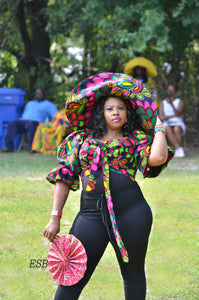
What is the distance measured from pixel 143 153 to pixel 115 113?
0.87ft

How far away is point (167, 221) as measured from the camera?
17.2 ft

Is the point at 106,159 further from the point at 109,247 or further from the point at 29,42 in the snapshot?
the point at 29,42

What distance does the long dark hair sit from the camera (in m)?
2.80

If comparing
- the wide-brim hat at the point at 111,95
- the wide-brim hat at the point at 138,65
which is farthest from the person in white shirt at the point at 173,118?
the wide-brim hat at the point at 111,95

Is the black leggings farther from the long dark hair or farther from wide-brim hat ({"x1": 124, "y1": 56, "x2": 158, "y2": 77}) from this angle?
wide-brim hat ({"x1": 124, "y1": 56, "x2": 158, "y2": 77})

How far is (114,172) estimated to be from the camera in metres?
2.70

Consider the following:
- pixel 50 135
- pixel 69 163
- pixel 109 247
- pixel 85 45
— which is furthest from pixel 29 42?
pixel 69 163

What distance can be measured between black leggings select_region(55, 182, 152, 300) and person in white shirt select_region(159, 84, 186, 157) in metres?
7.94

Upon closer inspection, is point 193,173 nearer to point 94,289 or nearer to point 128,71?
point 128,71

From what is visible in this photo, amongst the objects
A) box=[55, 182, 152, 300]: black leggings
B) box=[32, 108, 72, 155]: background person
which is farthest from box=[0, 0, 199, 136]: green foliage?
box=[55, 182, 152, 300]: black leggings

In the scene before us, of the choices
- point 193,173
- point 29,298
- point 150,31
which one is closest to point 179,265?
point 29,298

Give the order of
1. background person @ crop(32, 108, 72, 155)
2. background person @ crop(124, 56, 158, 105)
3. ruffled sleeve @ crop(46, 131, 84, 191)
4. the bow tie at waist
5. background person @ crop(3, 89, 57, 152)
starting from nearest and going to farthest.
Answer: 1. the bow tie at waist
2. ruffled sleeve @ crop(46, 131, 84, 191)
3. background person @ crop(124, 56, 158, 105)
4. background person @ crop(32, 108, 72, 155)
5. background person @ crop(3, 89, 57, 152)

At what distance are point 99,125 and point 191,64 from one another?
1052 centimetres

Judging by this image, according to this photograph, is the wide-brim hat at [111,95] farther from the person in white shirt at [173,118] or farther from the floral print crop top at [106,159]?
the person in white shirt at [173,118]
